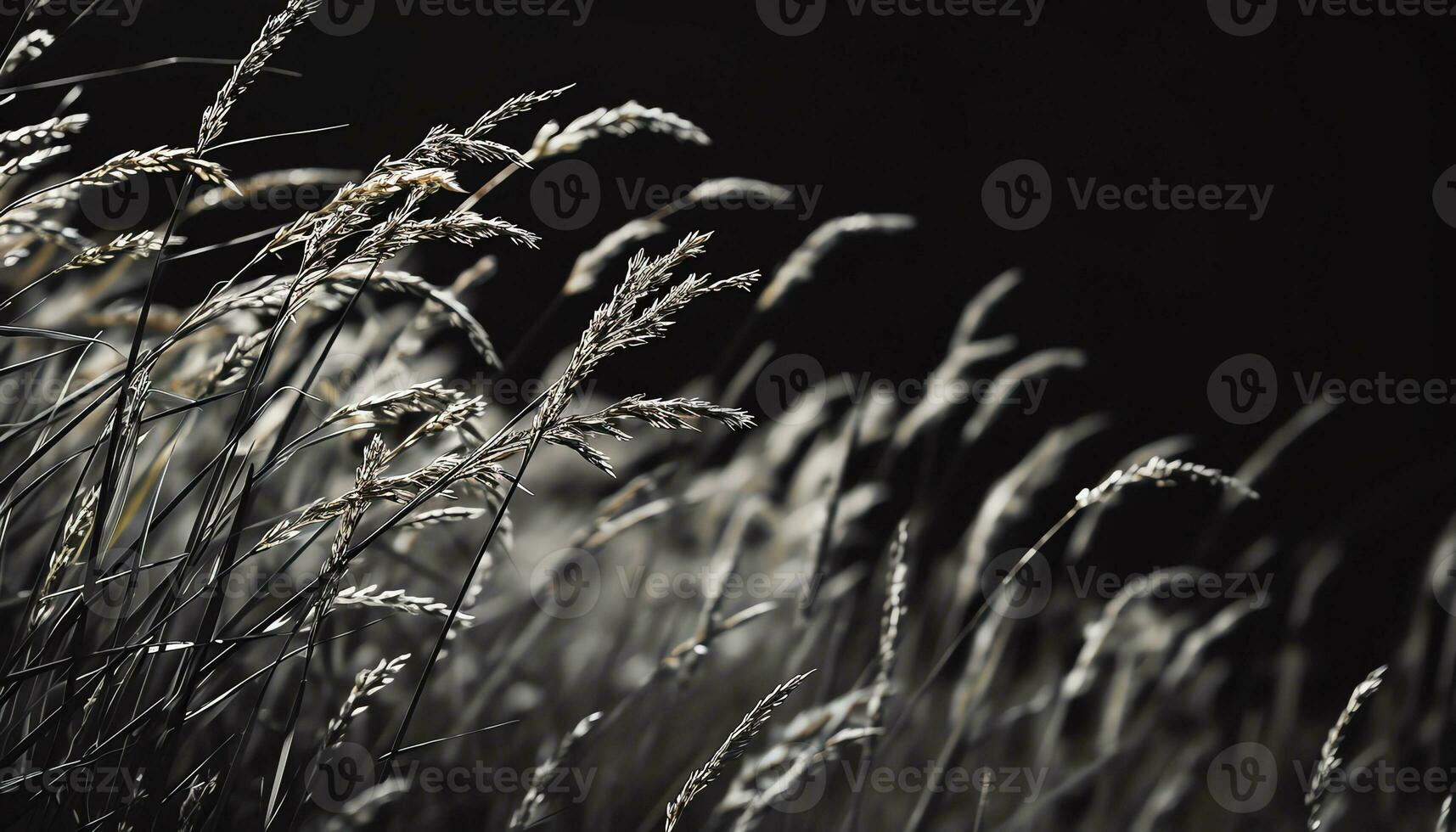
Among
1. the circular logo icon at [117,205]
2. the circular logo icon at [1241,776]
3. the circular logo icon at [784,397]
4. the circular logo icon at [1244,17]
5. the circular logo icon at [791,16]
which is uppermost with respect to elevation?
the circular logo icon at [1244,17]

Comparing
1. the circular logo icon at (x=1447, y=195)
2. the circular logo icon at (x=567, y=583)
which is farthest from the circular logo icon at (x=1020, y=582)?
the circular logo icon at (x=1447, y=195)

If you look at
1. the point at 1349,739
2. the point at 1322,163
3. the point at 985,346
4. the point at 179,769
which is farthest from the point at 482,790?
the point at 1322,163

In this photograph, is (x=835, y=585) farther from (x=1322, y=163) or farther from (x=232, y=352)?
(x=1322, y=163)
